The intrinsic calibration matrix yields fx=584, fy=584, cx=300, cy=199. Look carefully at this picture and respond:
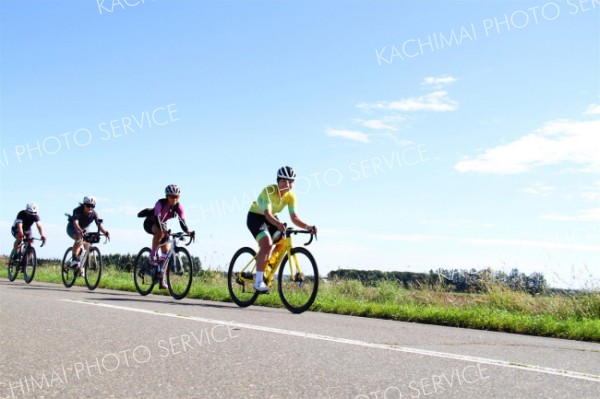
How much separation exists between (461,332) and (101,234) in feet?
35.3

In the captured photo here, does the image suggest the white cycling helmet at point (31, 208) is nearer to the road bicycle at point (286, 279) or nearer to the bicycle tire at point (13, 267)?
the bicycle tire at point (13, 267)

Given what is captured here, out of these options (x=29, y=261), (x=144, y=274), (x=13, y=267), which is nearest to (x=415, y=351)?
(x=144, y=274)

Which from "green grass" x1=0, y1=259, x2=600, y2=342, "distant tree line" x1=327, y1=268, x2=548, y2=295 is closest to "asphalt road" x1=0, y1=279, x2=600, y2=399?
"green grass" x1=0, y1=259, x2=600, y2=342

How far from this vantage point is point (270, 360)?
4.91 metres

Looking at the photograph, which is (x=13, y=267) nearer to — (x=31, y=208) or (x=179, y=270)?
(x=31, y=208)

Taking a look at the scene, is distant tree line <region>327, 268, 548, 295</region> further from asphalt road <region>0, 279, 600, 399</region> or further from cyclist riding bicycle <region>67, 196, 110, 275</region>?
cyclist riding bicycle <region>67, 196, 110, 275</region>

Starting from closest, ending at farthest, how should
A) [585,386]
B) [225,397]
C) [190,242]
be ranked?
[225,397], [585,386], [190,242]

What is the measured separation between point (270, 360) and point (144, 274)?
336 inches

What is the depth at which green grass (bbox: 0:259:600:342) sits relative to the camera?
8.25m

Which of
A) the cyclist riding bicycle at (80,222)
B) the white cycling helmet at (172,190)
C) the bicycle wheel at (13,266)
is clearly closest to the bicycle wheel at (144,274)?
the white cycling helmet at (172,190)

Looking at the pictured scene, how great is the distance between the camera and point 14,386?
13.1 feet

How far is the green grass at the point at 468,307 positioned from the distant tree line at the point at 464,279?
0.97ft

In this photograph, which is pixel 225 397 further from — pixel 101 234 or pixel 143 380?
pixel 101 234

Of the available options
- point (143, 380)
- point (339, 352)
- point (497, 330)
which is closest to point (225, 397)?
point (143, 380)
